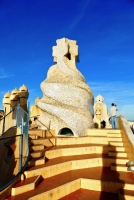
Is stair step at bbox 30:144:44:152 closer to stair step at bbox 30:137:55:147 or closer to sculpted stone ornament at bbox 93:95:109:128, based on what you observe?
stair step at bbox 30:137:55:147

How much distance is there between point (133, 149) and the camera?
518 centimetres

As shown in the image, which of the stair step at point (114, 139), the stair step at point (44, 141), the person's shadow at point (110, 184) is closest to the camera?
the person's shadow at point (110, 184)

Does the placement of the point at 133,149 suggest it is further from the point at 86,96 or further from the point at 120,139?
the point at 86,96

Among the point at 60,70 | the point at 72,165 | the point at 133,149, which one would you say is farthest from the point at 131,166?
the point at 60,70

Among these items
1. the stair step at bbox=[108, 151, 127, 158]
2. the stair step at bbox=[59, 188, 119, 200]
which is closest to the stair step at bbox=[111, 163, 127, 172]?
the stair step at bbox=[108, 151, 127, 158]

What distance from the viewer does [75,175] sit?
5.10 m

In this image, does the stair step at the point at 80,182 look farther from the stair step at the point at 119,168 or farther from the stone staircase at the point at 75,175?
the stair step at the point at 119,168

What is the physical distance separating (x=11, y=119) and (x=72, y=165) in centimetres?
286

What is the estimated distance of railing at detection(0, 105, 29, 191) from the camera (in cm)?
496

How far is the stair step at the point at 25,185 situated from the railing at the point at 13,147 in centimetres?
32

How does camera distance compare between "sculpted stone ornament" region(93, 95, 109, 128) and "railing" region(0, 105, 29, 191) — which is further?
"sculpted stone ornament" region(93, 95, 109, 128)

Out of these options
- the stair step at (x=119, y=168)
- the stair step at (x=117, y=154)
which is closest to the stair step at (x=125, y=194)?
the stair step at (x=119, y=168)

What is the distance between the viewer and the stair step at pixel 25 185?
380 cm

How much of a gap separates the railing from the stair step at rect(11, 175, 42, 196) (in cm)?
32
